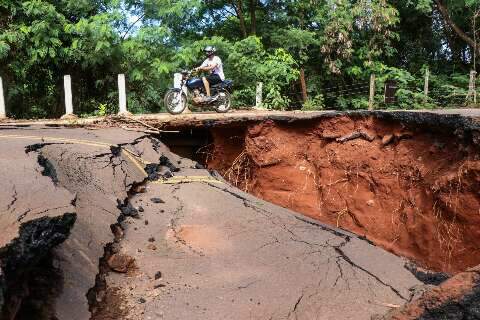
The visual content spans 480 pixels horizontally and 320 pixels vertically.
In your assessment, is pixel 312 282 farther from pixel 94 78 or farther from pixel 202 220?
pixel 94 78

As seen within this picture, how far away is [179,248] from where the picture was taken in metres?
3.24

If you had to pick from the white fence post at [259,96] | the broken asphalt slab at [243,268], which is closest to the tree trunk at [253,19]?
the white fence post at [259,96]

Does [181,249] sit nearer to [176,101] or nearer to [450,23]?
[176,101]

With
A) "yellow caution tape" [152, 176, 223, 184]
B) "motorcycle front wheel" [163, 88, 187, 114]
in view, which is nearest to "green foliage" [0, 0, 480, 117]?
"motorcycle front wheel" [163, 88, 187, 114]

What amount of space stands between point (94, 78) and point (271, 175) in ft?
23.7

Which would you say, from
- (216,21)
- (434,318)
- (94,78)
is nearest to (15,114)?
(94,78)

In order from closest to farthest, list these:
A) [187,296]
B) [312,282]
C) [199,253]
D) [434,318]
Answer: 1. [434,318]
2. [187,296]
3. [312,282]
4. [199,253]

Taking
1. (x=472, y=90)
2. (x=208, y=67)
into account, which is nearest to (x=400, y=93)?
(x=472, y=90)

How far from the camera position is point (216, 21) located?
13.7 m

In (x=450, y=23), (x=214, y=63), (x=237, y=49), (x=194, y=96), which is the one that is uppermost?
(x=450, y=23)

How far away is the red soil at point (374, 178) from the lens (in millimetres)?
5430

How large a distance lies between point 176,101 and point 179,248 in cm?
585

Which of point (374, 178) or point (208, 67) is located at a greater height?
point (208, 67)

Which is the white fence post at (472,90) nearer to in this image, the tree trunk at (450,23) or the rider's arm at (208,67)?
the tree trunk at (450,23)
